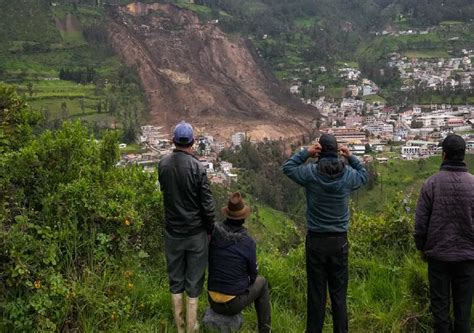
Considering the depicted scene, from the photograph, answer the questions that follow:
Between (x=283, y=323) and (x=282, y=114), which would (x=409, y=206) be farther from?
(x=282, y=114)

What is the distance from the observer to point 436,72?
65.4m

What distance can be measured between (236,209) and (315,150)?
2.27 feet

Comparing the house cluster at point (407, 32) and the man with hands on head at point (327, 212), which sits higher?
the man with hands on head at point (327, 212)

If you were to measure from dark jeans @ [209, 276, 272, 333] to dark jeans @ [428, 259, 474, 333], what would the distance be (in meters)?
1.18

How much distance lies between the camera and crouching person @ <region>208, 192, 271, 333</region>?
3316 mm

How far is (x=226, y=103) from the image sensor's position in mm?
50688

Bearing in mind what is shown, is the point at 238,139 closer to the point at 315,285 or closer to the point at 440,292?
the point at 315,285

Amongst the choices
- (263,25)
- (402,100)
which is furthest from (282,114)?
(263,25)

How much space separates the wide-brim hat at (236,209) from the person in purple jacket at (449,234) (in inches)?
47.6

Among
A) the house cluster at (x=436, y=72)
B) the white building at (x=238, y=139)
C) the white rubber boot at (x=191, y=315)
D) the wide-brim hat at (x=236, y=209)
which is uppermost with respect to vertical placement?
the wide-brim hat at (x=236, y=209)

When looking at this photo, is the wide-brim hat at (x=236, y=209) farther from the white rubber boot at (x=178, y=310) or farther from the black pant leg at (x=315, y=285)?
the white rubber boot at (x=178, y=310)

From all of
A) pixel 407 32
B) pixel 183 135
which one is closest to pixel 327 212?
pixel 183 135

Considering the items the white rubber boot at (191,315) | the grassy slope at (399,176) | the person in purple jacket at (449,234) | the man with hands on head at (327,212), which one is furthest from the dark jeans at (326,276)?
the grassy slope at (399,176)

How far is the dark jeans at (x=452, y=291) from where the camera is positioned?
3.13 meters
